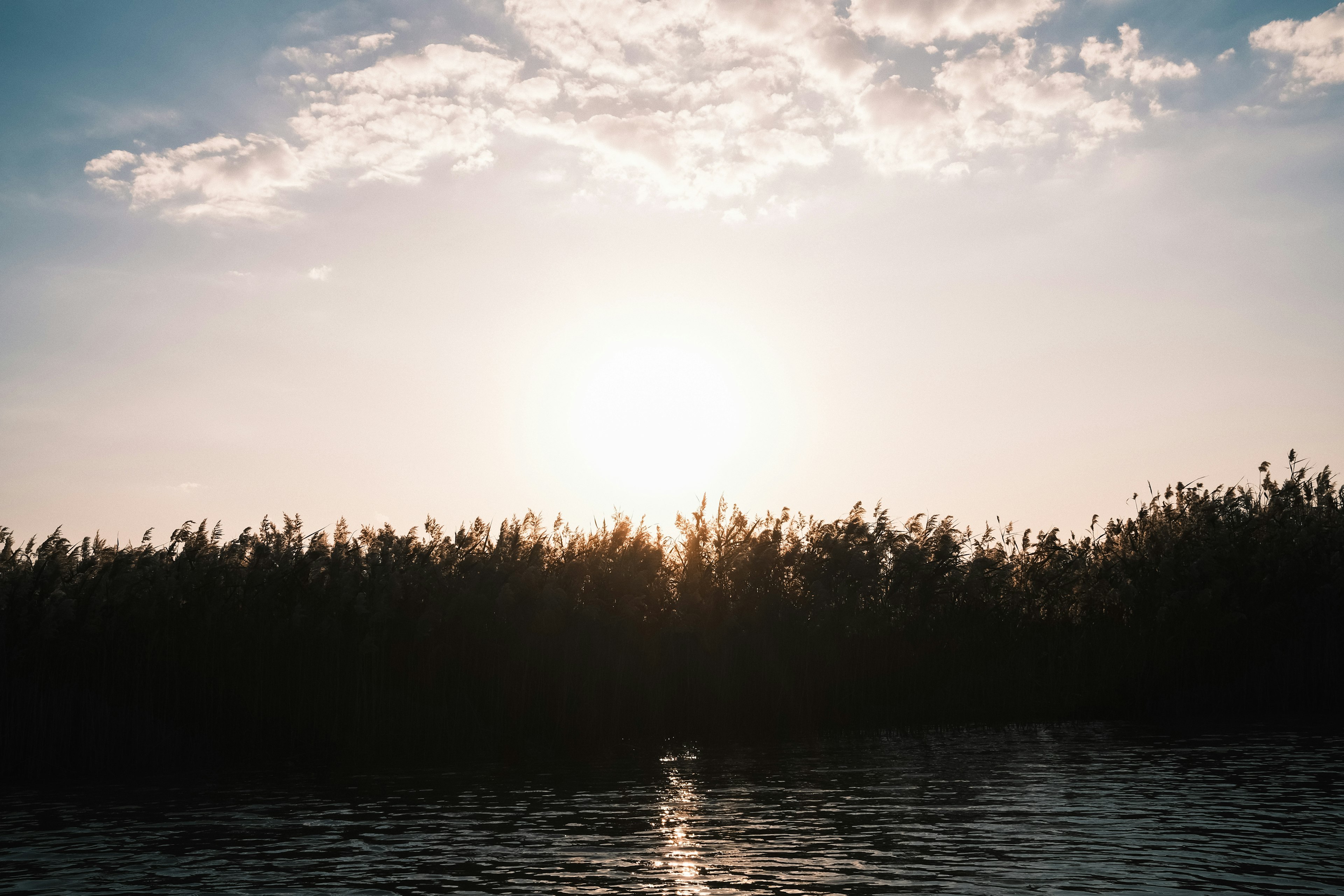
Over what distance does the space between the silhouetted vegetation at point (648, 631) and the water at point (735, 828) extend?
3066mm

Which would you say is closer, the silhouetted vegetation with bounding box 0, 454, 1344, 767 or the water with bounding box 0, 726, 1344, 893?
the water with bounding box 0, 726, 1344, 893

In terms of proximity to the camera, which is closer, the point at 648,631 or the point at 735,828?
the point at 735,828

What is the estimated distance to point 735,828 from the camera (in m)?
13.0

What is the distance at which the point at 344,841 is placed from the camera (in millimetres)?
12703

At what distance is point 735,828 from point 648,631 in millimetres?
11051

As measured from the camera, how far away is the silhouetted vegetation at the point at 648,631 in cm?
1992

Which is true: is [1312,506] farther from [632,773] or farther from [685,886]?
[685,886]

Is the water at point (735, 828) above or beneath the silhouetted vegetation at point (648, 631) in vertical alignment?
beneath

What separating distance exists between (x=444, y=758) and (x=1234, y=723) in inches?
686

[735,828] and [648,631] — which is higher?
[648,631]

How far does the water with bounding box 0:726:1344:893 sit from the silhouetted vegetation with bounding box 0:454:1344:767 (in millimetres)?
3066

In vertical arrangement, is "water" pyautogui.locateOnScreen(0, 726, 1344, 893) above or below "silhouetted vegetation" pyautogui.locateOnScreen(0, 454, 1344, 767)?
below

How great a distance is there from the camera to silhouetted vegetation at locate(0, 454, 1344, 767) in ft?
65.4

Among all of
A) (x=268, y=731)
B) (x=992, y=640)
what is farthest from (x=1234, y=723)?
(x=268, y=731)
